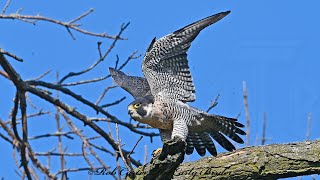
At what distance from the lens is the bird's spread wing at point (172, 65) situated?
5.79m

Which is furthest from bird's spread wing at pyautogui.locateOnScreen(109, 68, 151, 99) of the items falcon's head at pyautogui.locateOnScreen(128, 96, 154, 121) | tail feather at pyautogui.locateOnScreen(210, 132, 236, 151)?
tail feather at pyautogui.locateOnScreen(210, 132, 236, 151)

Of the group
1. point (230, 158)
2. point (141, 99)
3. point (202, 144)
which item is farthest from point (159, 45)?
point (230, 158)

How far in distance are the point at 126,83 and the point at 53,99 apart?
0.77m

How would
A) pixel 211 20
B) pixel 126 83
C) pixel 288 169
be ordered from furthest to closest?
pixel 126 83 < pixel 211 20 < pixel 288 169

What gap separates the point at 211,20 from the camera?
18.4 feet

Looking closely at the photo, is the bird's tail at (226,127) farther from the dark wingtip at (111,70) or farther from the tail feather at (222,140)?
the dark wingtip at (111,70)

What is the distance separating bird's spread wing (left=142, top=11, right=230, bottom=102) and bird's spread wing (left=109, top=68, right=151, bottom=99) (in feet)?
0.77

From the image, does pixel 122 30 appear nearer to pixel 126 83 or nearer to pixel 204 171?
pixel 126 83

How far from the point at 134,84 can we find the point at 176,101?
0.57 m

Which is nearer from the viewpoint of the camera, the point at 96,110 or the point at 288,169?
the point at 288,169

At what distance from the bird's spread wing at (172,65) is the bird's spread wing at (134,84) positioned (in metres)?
0.23

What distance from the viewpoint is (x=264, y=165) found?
4801 mm

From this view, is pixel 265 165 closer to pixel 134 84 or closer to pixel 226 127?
pixel 226 127

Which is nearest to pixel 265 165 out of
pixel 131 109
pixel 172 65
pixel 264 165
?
pixel 264 165
